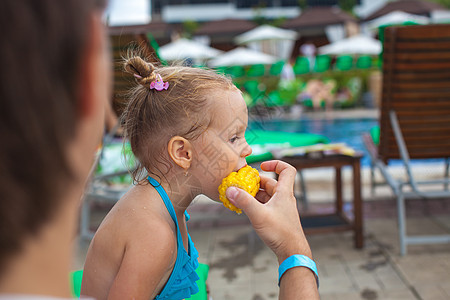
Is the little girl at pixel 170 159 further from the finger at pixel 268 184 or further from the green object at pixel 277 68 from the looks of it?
the green object at pixel 277 68

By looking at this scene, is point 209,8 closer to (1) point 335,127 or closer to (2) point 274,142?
(1) point 335,127

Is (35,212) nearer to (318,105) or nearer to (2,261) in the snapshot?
(2,261)

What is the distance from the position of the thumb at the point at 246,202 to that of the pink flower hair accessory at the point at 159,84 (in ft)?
1.41

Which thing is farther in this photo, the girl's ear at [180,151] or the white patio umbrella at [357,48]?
the white patio umbrella at [357,48]

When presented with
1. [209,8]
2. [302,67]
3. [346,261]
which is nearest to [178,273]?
[346,261]

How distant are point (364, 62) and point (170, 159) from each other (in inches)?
717

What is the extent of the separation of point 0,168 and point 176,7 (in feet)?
129

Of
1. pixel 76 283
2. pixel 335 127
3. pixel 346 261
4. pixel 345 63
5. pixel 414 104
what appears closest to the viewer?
pixel 76 283

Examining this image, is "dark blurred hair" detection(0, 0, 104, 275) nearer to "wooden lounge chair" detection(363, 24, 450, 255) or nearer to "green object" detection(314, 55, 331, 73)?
"wooden lounge chair" detection(363, 24, 450, 255)

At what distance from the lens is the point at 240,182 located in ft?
4.17

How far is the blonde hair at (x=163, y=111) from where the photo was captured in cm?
134

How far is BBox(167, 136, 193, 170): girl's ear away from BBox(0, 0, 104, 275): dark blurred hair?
845 mm

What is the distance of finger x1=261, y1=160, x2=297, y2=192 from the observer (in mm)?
1155

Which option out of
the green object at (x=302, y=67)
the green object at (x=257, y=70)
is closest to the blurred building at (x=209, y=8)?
the green object at (x=257, y=70)
